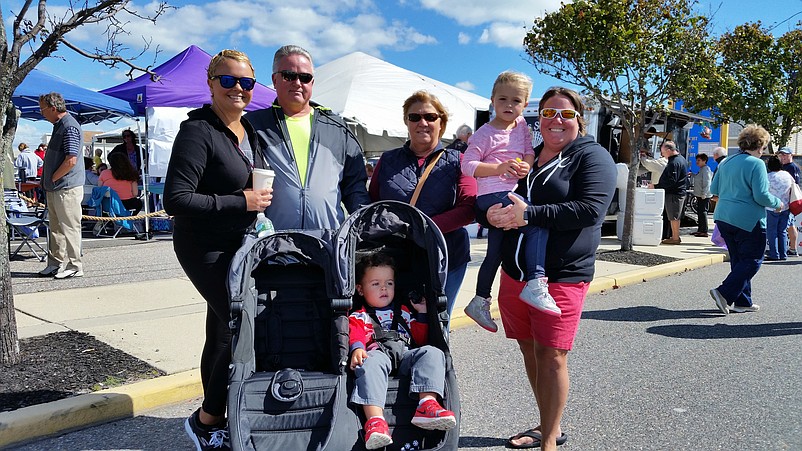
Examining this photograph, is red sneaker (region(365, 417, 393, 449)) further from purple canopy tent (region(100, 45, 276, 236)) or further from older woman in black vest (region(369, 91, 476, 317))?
purple canopy tent (region(100, 45, 276, 236))

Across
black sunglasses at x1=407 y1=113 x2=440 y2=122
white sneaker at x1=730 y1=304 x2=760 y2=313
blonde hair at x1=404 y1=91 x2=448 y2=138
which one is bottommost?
white sneaker at x1=730 y1=304 x2=760 y2=313

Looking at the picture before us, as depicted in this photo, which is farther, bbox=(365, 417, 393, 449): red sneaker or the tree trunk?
the tree trunk

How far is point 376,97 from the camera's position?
19.0 m

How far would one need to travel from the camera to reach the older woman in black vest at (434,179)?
12.1ft

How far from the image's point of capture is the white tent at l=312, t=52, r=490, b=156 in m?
17.6

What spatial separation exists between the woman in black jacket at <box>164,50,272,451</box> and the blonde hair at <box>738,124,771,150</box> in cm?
581

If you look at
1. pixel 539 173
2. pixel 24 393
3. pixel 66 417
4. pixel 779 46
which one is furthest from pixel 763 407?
pixel 779 46

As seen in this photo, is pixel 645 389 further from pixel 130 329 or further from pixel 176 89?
pixel 176 89

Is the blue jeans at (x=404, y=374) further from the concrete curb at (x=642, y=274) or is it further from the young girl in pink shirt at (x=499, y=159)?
the concrete curb at (x=642, y=274)

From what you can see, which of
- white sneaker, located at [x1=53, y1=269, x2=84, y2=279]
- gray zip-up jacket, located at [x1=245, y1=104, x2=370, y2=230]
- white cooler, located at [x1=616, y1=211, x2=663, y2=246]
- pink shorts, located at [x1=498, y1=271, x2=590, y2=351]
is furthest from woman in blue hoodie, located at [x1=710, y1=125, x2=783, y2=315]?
white sneaker, located at [x1=53, y1=269, x2=84, y2=279]

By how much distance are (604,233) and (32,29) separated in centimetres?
1301

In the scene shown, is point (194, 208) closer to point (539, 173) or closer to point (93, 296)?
point (539, 173)

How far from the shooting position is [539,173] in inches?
135

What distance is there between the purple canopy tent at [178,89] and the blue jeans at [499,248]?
957 cm
